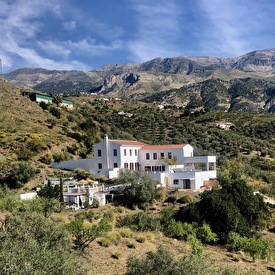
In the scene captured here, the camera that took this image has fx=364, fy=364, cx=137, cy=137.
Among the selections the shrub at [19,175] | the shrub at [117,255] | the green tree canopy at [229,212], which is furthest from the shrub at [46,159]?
the shrub at [117,255]

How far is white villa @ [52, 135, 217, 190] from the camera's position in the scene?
40.2 metres

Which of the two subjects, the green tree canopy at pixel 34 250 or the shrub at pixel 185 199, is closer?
the green tree canopy at pixel 34 250

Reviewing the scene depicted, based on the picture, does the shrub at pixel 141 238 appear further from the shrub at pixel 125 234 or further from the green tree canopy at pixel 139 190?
the green tree canopy at pixel 139 190

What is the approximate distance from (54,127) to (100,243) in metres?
46.9

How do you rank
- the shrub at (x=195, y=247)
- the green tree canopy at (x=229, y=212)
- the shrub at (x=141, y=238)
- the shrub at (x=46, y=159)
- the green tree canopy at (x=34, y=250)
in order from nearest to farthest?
the green tree canopy at (x=34, y=250) < the shrub at (x=195, y=247) < the shrub at (x=141, y=238) < the green tree canopy at (x=229, y=212) < the shrub at (x=46, y=159)

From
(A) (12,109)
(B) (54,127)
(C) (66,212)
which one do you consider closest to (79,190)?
(C) (66,212)

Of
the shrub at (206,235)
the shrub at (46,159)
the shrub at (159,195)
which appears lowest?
the shrub at (206,235)

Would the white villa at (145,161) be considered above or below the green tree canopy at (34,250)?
above

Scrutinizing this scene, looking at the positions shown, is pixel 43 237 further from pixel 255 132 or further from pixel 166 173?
pixel 255 132

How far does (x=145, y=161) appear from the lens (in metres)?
45.2

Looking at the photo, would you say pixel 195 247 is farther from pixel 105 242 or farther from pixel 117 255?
pixel 105 242

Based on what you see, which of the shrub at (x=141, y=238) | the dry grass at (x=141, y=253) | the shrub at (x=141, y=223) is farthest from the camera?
the shrub at (x=141, y=223)

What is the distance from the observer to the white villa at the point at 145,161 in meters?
40.2

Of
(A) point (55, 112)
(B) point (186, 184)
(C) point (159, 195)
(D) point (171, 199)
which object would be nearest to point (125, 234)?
(C) point (159, 195)
